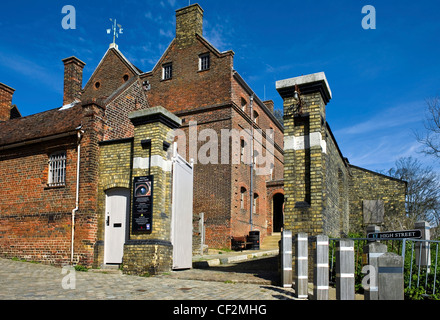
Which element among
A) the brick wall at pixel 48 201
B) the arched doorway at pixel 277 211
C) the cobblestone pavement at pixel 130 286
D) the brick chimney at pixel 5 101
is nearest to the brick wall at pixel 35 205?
the brick wall at pixel 48 201

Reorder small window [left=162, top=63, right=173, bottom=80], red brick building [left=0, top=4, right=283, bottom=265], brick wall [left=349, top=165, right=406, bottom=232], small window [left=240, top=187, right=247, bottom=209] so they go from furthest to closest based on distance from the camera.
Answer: small window [left=162, top=63, right=173, bottom=80], small window [left=240, top=187, right=247, bottom=209], brick wall [left=349, top=165, right=406, bottom=232], red brick building [left=0, top=4, right=283, bottom=265]

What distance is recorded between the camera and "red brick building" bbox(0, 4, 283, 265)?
525 inches

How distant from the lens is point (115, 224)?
12.8 m

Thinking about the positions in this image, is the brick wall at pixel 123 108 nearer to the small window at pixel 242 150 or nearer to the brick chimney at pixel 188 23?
the brick chimney at pixel 188 23

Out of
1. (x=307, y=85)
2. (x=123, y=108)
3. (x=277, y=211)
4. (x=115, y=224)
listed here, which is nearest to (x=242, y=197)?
(x=277, y=211)

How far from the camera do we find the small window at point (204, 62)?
→ 23.4 m

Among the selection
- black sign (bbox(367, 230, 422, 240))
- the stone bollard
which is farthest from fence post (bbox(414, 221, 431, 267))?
the stone bollard

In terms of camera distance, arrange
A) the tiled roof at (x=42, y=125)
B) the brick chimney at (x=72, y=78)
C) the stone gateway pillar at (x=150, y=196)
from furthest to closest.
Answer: the brick chimney at (x=72, y=78)
the tiled roof at (x=42, y=125)
the stone gateway pillar at (x=150, y=196)

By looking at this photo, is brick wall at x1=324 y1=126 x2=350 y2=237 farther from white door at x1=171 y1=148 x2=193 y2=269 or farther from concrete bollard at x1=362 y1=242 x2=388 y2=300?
white door at x1=171 y1=148 x2=193 y2=269

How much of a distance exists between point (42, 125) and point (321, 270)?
502 inches

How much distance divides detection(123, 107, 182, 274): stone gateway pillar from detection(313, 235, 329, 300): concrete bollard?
5609mm

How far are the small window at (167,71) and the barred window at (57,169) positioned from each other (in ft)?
38.7

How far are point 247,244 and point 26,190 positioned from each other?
1155 centimetres

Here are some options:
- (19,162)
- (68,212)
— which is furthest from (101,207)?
(19,162)
